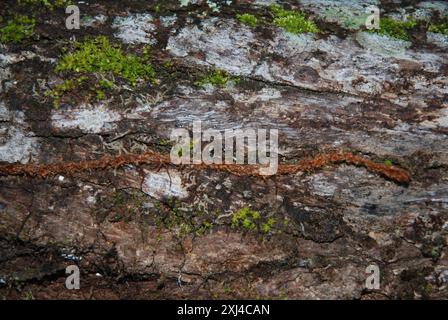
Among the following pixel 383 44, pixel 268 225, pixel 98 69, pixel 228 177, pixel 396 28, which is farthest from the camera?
pixel 396 28

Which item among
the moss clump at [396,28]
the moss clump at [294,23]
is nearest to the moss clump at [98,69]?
the moss clump at [294,23]

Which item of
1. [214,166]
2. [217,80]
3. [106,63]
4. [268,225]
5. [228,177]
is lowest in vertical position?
[268,225]

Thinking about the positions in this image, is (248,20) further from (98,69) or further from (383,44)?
(98,69)

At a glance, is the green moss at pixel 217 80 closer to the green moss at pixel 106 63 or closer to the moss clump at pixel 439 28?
the green moss at pixel 106 63

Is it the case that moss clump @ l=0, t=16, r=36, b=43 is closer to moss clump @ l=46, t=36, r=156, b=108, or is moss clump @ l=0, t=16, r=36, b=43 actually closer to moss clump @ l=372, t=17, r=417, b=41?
moss clump @ l=46, t=36, r=156, b=108

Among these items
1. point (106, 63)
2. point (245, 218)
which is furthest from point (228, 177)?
point (106, 63)
